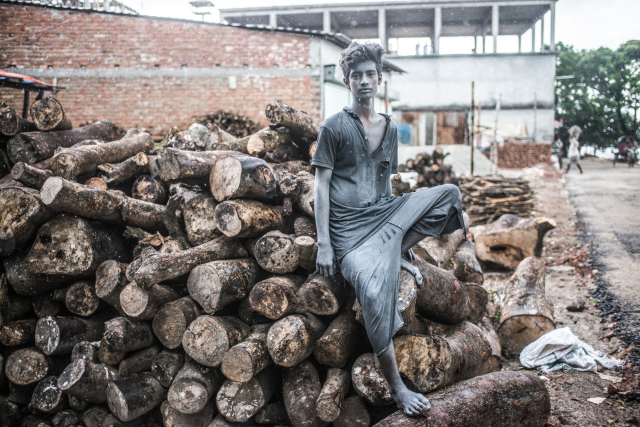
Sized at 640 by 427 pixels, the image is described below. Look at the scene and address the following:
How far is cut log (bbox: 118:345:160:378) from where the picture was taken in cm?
335

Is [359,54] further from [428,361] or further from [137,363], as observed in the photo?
[137,363]

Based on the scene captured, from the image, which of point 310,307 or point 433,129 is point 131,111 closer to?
point 310,307

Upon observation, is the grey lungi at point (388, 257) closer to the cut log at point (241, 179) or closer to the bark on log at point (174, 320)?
the cut log at point (241, 179)

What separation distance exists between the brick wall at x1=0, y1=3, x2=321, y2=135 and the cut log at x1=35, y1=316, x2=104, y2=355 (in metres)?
9.41

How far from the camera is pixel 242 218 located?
10.8 ft

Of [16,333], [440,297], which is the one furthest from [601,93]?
[16,333]

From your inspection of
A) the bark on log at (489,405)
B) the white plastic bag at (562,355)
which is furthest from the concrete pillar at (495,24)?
the bark on log at (489,405)

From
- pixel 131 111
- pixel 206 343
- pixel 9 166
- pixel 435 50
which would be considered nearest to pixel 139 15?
pixel 131 111

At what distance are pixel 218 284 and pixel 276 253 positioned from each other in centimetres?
48

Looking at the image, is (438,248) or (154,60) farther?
(154,60)

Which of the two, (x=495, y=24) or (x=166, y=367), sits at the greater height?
(x=495, y=24)

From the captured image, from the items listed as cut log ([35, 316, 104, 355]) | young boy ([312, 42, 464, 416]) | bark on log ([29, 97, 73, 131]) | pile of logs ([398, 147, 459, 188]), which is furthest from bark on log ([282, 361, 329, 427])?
pile of logs ([398, 147, 459, 188])

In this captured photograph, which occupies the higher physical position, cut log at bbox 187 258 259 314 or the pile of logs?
the pile of logs

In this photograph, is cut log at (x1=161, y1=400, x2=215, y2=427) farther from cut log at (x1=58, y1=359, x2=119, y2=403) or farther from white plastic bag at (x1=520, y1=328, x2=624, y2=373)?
white plastic bag at (x1=520, y1=328, x2=624, y2=373)
